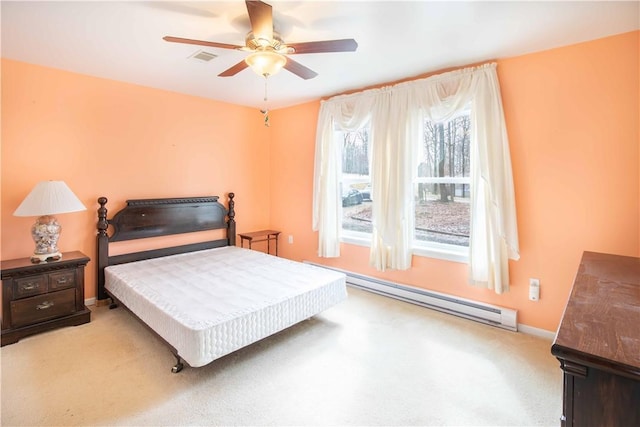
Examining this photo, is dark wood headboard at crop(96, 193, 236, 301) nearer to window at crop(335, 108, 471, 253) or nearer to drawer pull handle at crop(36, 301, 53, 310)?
drawer pull handle at crop(36, 301, 53, 310)

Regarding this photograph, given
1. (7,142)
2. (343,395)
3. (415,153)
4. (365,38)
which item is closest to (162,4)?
(365,38)

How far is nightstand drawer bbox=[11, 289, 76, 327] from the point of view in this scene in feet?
8.46

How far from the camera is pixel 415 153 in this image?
3.23m

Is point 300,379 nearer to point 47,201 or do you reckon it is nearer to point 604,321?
point 604,321

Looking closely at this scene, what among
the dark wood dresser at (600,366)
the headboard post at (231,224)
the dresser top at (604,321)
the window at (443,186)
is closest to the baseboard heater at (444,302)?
the window at (443,186)

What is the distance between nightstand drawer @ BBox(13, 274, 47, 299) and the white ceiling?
189 cm

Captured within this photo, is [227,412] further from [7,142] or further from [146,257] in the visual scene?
[7,142]

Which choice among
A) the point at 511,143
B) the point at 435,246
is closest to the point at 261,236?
the point at 435,246

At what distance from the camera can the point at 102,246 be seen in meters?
3.29

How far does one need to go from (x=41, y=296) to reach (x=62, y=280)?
18 centimetres

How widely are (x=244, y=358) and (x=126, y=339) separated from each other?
106 cm

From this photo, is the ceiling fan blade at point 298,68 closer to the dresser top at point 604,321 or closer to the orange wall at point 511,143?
the orange wall at point 511,143

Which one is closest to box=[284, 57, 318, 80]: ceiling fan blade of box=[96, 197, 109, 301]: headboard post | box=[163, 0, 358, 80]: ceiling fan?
box=[163, 0, 358, 80]: ceiling fan

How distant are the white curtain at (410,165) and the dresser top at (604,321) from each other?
107cm
